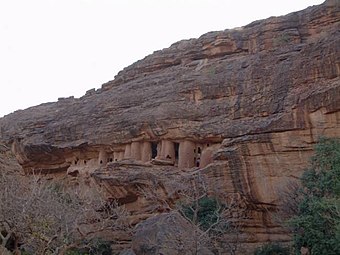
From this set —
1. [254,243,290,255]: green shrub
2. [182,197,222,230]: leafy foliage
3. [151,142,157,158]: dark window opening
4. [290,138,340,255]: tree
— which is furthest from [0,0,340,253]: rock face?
[290,138,340,255]: tree

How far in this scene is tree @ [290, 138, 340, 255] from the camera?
1628 cm

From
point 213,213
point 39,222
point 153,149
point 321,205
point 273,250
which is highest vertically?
point 153,149

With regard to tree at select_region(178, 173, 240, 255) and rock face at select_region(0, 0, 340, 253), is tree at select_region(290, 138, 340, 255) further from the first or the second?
tree at select_region(178, 173, 240, 255)

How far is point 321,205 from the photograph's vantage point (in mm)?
16375

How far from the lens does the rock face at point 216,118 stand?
21703mm

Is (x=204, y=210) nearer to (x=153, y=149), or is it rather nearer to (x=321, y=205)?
(x=153, y=149)

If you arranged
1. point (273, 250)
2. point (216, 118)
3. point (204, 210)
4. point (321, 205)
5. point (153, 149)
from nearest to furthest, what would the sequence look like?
point (321, 205) < point (273, 250) < point (204, 210) < point (216, 118) < point (153, 149)

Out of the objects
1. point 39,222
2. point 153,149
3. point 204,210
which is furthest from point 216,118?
point 39,222

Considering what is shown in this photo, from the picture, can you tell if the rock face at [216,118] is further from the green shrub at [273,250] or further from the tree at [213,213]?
the green shrub at [273,250]

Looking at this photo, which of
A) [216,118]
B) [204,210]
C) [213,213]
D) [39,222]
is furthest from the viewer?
[216,118]

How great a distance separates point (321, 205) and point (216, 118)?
9486 mm

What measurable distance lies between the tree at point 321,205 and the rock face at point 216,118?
241 cm

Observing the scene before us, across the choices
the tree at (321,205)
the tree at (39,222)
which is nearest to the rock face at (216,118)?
the tree at (321,205)

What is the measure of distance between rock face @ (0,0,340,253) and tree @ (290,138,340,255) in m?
2.41
